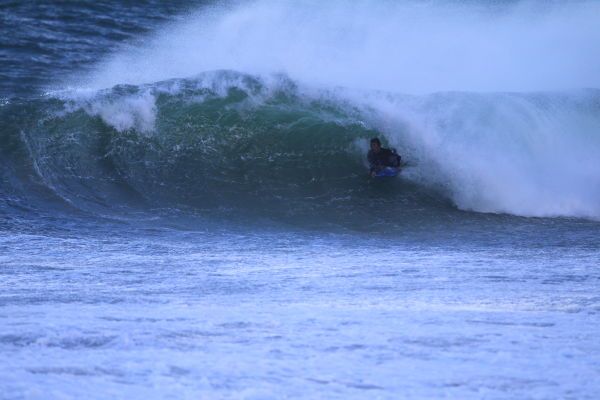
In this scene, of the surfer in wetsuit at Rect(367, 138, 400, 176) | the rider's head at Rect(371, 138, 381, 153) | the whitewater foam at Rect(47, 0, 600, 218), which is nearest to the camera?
the rider's head at Rect(371, 138, 381, 153)

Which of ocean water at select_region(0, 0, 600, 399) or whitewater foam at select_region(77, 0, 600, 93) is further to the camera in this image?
whitewater foam at select_region(77, 0, 600, 93)

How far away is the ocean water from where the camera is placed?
17.5 feet

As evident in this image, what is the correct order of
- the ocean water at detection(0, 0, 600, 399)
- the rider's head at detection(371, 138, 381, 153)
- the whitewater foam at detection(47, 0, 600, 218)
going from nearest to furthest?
the ocean water at detection(0, 0, 600, 399) → the rider's head at detection(371, 138, 381, 153) → the whitewater foam at detection(47, 0, 600, 218)

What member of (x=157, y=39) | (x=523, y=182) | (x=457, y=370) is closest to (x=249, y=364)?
(x=457, y=370)

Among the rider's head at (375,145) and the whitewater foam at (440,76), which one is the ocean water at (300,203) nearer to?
the whitewater foam at (440,76)

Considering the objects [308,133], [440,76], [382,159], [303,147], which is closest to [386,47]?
[440,76]

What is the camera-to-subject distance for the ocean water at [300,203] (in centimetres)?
532

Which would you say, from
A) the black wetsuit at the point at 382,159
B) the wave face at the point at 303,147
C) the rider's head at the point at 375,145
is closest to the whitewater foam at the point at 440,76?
the wave face at the point at 303,147

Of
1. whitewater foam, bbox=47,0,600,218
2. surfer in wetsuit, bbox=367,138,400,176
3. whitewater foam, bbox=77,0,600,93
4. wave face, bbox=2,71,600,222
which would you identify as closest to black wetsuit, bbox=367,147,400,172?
surfer in wetsuit, bbox=367,138,400,176

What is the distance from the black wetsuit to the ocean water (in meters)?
0.40

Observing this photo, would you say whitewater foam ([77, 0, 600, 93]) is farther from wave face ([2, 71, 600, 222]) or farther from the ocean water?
wave face ([2, 71, 600, 222])

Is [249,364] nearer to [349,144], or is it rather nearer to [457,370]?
[457,370]

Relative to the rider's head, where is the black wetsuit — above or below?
below

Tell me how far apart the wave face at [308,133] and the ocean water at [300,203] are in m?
0.05
